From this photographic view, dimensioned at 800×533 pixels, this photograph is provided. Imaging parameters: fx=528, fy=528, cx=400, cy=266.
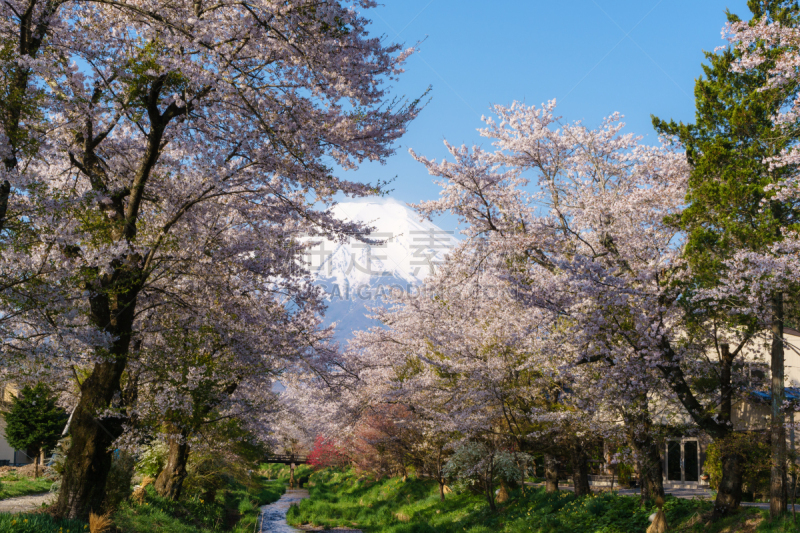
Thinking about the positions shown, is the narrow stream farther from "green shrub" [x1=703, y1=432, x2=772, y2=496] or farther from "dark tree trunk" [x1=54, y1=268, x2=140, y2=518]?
"green shrub" [x1=703, y1=432, x2=772, y2=496]

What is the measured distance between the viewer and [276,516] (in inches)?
1196

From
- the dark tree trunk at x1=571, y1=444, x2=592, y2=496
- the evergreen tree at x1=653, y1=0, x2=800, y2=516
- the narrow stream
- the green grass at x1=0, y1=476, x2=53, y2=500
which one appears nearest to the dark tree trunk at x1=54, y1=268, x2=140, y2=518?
the evergreen tree at x1=653, y1=0, x2=800, y2=516

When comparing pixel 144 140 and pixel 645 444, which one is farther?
pixel 645 444

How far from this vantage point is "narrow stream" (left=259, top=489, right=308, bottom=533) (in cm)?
2553

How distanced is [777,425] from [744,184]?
4751mm

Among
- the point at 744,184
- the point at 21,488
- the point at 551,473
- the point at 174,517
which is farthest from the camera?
the point at 21,488

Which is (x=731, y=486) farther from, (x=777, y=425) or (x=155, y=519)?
(x=155, y=519)

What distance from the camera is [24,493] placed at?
2017 cm

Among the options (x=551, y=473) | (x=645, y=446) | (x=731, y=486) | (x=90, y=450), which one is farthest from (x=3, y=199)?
(x=551, y=473)

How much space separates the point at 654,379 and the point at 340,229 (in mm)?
7598

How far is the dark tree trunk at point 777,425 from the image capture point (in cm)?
1013

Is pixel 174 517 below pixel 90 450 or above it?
below

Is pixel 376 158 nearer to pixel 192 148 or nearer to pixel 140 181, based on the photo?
pixel 192 148

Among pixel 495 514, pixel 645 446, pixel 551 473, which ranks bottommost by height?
pixel 495 514
